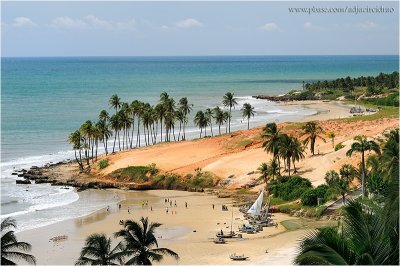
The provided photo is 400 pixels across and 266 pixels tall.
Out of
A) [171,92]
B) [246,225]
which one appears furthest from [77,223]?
[171,92]

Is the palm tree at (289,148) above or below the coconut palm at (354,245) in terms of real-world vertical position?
below

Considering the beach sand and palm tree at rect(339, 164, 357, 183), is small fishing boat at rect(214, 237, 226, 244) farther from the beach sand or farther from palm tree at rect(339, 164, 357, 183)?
palm tree at rect(339, 164, 357, 183)

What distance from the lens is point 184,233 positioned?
49.8m

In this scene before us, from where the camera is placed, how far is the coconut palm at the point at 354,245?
41.0ft

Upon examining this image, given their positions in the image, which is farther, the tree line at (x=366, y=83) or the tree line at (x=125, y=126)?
the tree line at (x=366, y=83)

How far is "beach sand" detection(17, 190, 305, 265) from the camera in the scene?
1678 inches

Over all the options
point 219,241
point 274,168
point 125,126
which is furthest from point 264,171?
point 125,126

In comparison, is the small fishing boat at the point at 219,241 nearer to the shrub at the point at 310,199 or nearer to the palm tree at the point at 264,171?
the shrub at the point at 310,199

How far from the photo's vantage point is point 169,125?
98000mm

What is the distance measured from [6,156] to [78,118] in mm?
43164

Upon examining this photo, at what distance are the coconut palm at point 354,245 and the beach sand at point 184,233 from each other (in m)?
26.1

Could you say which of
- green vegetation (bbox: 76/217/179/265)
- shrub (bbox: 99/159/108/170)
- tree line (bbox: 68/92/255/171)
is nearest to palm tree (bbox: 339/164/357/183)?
green vegetation (bbox: 76/217/179/265)

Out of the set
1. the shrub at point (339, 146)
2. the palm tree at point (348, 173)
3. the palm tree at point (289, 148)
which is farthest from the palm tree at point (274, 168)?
the palm tree at point (348, 173)

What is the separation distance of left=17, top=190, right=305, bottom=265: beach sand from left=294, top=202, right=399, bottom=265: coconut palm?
85.7 feet
